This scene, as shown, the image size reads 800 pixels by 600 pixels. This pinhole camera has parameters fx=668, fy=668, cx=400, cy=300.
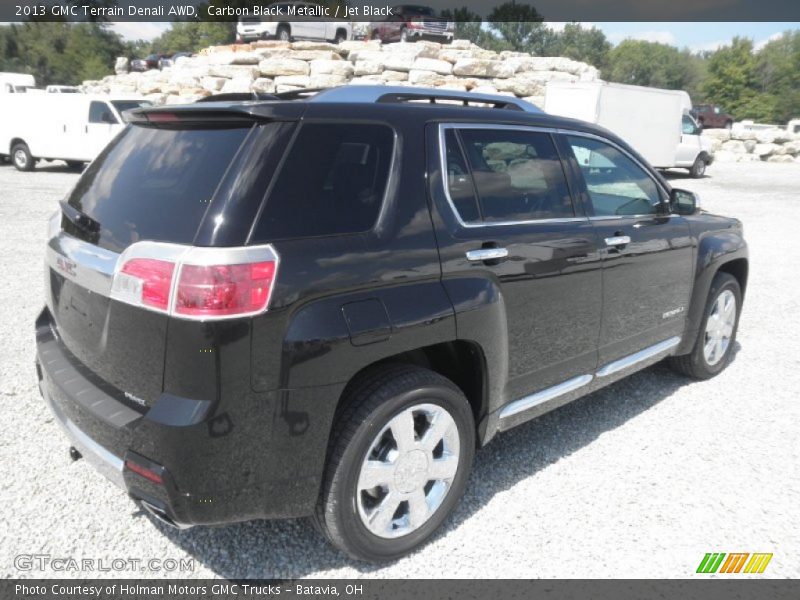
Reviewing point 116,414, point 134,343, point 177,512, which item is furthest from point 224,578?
point 134,343

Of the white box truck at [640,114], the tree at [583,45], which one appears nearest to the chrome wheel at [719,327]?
the white box truck at [640,114]

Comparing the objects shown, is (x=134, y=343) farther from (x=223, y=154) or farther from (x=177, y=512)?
(x=223, y=154)

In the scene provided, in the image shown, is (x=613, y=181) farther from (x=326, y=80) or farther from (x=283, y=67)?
(x=283, y=67)

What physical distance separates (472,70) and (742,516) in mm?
24942

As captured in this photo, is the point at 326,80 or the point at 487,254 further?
the point at 326,80

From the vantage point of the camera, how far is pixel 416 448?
280 centimetres

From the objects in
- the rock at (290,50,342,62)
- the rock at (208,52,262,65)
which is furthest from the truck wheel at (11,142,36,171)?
the rock at (290,50,342,62)

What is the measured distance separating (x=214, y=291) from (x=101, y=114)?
58.1ft

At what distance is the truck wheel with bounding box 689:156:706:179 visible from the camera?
23.4m

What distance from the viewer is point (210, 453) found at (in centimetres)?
226

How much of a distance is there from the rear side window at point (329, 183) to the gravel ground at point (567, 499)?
1433mm

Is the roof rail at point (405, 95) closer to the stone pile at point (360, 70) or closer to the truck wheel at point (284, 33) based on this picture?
the stone pile at point (360, 70)

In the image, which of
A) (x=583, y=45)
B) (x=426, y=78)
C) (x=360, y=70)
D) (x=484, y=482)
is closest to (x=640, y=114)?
(x=426, y=78)

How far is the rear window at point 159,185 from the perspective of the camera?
7.87 feet
